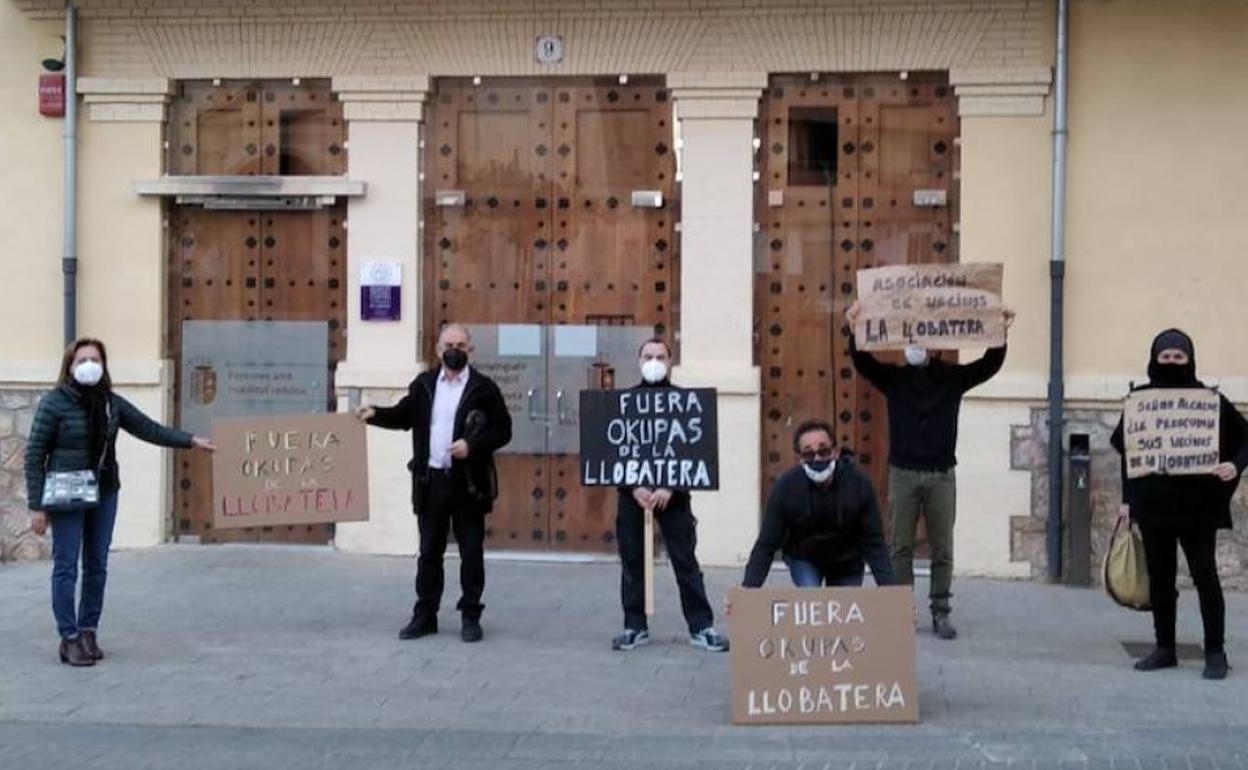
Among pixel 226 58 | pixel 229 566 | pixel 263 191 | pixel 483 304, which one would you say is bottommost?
pixel 229 566

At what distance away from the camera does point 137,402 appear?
12547 mm

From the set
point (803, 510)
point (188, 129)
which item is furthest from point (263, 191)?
point (803, 510)

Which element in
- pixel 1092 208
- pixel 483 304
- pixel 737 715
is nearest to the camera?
pixel 737 715

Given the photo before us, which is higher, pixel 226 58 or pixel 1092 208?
pixel 226 58

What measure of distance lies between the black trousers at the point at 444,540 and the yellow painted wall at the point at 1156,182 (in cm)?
Result: 472

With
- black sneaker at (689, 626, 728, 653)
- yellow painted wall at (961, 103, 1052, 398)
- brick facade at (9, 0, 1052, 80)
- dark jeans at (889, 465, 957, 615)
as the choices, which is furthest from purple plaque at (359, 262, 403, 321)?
dark jeans at (889, 465, 957, 615)

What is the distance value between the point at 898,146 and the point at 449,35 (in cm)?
348

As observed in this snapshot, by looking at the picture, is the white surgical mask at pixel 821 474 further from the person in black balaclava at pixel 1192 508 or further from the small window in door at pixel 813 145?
the small window in door at pixel 813 145

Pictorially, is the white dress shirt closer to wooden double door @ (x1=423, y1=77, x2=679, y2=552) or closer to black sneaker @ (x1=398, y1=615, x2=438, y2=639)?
black sneaker @ (x1=398, y1=615, x2=438, y2=639)

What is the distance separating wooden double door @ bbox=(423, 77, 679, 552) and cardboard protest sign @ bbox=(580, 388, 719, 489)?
9.53ft

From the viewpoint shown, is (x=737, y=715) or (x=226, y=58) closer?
(x=737, y=715)

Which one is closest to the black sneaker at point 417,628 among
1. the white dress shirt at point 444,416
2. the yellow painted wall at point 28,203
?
the white dress shirt at point 444,416

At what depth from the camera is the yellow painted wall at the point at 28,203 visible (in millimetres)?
12633

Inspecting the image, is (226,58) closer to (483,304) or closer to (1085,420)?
(483,304)
